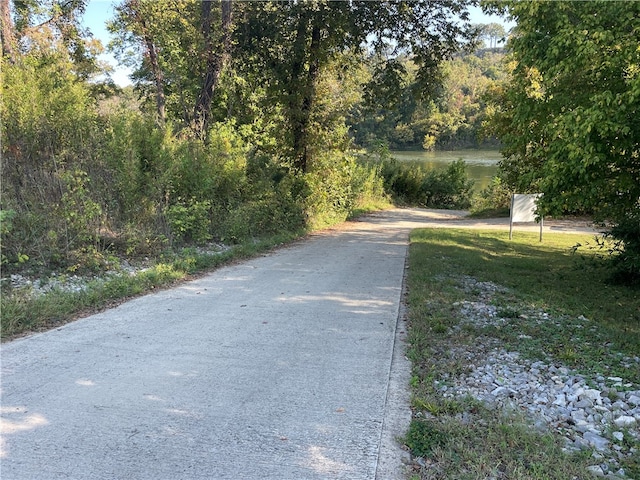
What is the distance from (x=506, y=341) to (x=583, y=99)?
3671 millimetres

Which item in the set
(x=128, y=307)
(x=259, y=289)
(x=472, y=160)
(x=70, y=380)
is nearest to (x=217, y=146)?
(x=259, y=289)

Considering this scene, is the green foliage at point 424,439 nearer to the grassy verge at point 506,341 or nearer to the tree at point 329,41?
the grassy verge at point 506,341

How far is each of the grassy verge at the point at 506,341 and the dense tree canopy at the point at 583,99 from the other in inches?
64.0

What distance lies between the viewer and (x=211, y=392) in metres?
3.65

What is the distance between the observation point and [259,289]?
7051 millimetres

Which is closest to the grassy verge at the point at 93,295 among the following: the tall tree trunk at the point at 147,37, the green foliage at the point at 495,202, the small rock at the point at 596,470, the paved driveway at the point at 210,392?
the paved driveway at the point at 210,392

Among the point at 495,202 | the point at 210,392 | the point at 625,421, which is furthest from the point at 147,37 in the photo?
the point at 495,202

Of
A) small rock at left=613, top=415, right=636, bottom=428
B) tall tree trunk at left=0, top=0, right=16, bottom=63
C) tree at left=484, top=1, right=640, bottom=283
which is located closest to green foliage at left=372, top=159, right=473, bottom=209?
tall tree trunk at left=0, top=0, right=16, bottom=63

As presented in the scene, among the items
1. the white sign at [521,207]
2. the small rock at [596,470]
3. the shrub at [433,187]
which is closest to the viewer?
the small rock at [596,470]

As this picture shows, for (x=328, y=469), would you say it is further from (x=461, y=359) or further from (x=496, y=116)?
(x=496, y=116)

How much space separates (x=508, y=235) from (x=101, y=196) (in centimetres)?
1304

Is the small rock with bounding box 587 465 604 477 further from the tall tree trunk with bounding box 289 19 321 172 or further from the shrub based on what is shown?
the shrub

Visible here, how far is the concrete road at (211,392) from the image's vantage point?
278cm

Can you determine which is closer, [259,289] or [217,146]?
[259,289]
